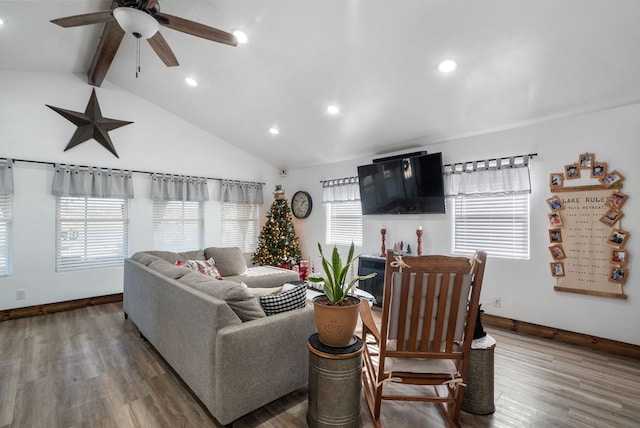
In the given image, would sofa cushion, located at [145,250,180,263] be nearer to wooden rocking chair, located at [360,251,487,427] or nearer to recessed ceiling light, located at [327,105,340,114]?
recessed ceiling light, located at [327,105,340,114]

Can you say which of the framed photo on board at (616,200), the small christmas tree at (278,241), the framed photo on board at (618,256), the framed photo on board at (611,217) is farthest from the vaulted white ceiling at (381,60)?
the small christmas tree at (278,241)

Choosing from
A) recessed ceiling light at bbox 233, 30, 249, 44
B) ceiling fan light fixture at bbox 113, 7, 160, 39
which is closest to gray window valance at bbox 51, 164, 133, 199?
recessed ceiling light at bbox 233, 30, 249, 44

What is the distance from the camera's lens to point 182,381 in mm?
2504

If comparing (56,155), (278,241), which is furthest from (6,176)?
(278,241)

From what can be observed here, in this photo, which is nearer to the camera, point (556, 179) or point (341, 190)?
point (556, 179)

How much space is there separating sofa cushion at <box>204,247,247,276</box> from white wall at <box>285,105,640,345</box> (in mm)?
2998

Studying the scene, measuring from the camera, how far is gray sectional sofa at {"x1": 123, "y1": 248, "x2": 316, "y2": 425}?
6.15ft

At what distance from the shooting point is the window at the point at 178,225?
17.5 feet

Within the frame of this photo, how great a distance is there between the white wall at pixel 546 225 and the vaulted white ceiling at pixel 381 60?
19 centimetres

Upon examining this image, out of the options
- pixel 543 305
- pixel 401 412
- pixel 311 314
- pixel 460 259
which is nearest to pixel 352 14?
pixel 460 259

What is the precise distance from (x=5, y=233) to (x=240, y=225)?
3548 millimetres

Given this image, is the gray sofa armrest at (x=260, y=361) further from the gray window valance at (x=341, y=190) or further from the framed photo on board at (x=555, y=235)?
the gray window valance at (x=341, y=190)

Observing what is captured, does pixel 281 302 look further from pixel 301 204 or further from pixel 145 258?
pixel 301 204

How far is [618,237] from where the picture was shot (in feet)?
9.93
